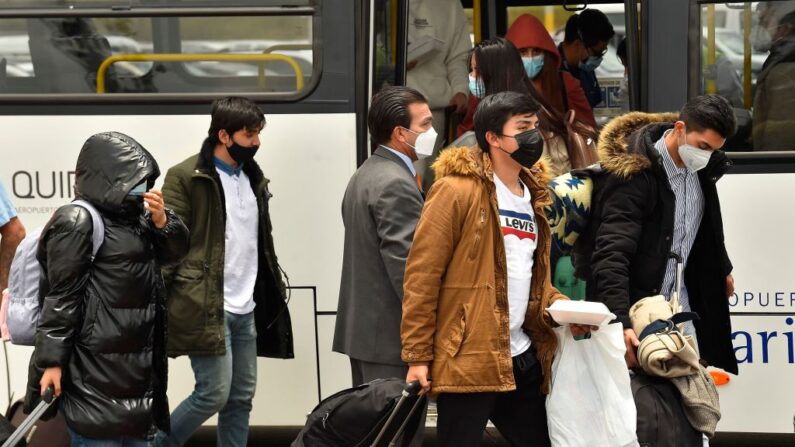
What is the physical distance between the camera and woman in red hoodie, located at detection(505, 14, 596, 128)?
621 centimetres

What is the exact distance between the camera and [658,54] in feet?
19.8

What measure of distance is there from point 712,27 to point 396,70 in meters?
1.56

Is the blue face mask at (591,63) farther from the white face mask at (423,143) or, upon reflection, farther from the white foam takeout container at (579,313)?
the white foam takeout container at (579,313)

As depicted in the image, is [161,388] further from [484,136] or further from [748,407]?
[748,407]

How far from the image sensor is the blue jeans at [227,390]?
18.5 feet

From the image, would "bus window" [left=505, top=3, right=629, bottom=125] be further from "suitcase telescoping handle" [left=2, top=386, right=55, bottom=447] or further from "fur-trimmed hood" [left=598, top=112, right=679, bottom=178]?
"suitcase telescoping handle" [left=2, top=386, right=55, bottom=447]

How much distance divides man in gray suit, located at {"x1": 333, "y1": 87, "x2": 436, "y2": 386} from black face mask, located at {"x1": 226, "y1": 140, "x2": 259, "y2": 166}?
26.2 inches

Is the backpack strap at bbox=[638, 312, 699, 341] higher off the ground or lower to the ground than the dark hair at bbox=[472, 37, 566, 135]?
lower

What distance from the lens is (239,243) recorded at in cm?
570

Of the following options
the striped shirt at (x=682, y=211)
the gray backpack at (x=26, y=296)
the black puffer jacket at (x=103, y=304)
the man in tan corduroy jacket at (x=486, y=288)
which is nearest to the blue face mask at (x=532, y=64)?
the striped shirt at (x=682, y=211)

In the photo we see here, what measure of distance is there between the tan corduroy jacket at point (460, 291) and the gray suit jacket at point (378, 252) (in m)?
0.45

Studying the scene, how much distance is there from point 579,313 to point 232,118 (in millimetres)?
1911

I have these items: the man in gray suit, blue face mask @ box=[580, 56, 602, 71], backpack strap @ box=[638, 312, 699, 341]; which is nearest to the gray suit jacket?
the man in gray suit

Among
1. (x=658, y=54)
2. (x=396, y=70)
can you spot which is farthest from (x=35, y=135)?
(x=658, y=54)
